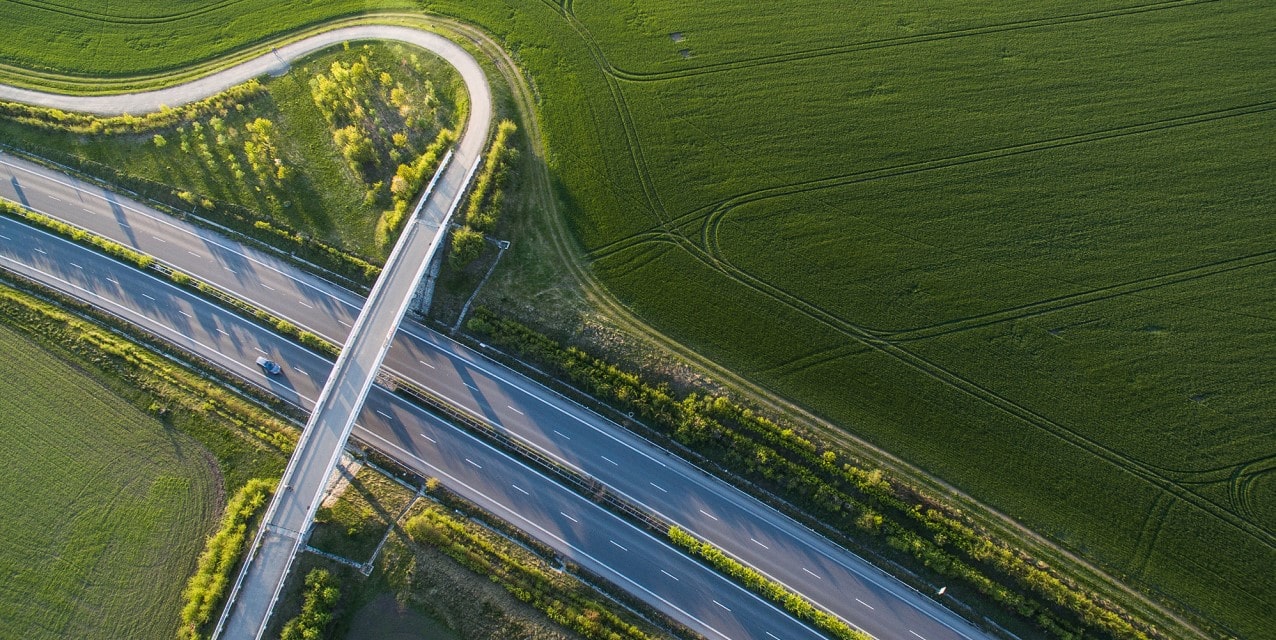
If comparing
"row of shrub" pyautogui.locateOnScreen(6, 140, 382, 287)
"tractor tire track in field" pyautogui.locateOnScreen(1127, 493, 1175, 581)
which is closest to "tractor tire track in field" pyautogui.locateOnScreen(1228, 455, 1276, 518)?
"tractor tire track in field" pyautogui.locateOnScreen(1127, 493, 1175, 581)

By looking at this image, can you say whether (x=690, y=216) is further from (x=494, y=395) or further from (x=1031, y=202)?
(x=1031, y=202)

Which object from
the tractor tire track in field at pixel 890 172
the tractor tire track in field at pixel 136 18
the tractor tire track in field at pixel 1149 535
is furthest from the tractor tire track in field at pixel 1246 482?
the tractor tire track in field at pixel 136 18

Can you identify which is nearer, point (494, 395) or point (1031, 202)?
point (494, 395)

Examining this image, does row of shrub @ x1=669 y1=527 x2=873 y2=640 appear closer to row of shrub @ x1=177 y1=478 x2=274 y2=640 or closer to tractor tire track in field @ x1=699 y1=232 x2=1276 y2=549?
tractor tire track in field @ x1=699 y1=232 x2=1276 y2=549

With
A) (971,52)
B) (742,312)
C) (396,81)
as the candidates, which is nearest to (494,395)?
(742,312)

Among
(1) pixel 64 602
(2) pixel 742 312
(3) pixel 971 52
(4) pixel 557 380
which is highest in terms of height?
(3) pixel 971 52

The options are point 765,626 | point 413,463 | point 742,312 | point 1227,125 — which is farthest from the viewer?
point 1227,125
